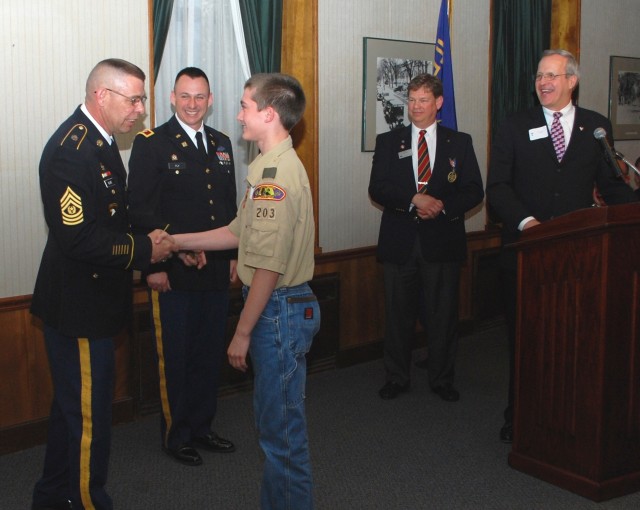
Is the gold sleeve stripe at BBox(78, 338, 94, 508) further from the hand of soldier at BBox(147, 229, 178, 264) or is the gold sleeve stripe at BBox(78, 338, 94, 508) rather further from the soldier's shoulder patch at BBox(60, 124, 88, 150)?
the soldier's shoulder patch at BBox(60, 124, 88, 150)

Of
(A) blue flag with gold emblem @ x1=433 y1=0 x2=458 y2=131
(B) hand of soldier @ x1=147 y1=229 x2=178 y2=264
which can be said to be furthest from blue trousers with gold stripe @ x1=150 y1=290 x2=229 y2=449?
(A) blue flag with gold emblem @ x1=433 y1=0 x2=458 y2=131

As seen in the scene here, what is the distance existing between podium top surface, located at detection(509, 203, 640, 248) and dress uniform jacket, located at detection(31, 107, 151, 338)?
1626mm

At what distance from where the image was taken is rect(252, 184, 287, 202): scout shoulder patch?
8.02 feet

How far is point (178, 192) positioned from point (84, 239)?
0.97 metres

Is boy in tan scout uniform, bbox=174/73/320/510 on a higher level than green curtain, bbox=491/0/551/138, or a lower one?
lower

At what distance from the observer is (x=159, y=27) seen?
4.24m

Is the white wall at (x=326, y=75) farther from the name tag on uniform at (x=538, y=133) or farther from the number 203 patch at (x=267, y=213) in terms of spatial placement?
the number 203 patch at (x=267, y=213)

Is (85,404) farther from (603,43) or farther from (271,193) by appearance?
(603,43)

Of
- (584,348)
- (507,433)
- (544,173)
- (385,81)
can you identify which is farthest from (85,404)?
(385,81)

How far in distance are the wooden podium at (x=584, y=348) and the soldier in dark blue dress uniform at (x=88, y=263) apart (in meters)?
1.68

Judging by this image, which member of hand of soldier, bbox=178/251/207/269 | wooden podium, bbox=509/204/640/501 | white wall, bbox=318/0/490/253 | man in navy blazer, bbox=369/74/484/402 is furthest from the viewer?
white wall, bbox=318/0/490/253

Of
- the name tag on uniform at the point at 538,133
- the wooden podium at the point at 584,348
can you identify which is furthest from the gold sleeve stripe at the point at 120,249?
the name tag on uniform at the point at 538,133

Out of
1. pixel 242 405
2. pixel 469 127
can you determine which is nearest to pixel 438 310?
pixel 242 405

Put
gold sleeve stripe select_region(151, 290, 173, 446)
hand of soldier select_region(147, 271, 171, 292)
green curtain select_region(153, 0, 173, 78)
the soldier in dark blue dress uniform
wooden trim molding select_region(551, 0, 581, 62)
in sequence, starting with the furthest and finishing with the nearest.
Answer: wooden trim molding select_region(551, 0, 581, 62), green curtain select_region(153, 0, 173, 78), gold sleeve stripe select_region(151, 290, 173, 446), hand of soldier select_region(147, 271, 171, 292), the soldier in dark blue dress uniform
